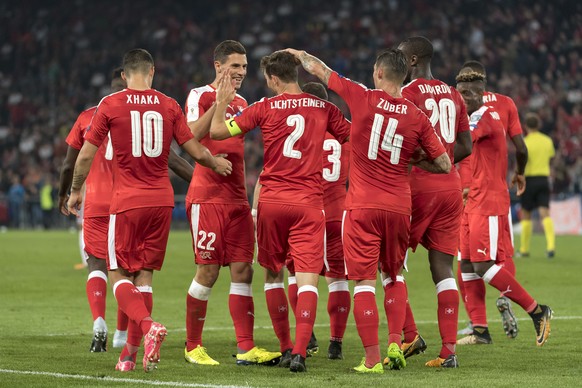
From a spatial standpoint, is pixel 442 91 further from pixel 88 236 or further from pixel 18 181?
pixel 18 181

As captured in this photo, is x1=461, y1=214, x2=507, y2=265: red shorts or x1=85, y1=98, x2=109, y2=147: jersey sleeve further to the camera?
x1=461, y1=214, x2=507, y2=265: red shorts

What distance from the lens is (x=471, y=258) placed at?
418 inches

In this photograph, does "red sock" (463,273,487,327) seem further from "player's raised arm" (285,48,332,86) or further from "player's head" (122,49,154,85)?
"player's head" (122,49,154,85)

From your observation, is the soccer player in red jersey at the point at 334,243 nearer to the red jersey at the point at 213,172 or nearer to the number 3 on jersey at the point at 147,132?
the red jersey at the point at 213,172

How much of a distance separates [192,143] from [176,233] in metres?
24.5

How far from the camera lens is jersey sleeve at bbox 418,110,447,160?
8.59 metres

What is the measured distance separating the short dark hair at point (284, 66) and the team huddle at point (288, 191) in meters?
0.02

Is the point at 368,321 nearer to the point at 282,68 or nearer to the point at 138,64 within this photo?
the point at 282,68

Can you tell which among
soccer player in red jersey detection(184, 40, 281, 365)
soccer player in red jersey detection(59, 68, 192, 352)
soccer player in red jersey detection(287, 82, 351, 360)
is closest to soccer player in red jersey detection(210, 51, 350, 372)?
soccer player in red jersey detection(184, 40, 281, 365)

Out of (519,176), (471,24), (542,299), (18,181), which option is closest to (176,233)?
(18,181)

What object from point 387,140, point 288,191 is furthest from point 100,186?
Result: point 387,140

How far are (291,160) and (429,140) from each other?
1.09 m

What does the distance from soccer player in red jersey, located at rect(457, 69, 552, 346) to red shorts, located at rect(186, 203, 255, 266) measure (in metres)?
2.50

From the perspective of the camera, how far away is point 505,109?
37.0 feet
